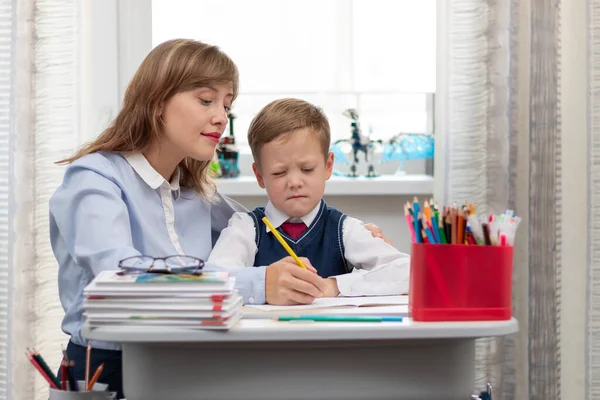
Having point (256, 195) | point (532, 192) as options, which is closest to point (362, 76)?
point (256, 195)

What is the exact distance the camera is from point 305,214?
5.26 ft

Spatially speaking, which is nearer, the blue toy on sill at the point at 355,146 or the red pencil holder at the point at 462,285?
the red pencil holder at the point at 462,285

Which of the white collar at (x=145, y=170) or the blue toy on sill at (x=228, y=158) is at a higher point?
the blue toy on sill at (x=228, y=158)

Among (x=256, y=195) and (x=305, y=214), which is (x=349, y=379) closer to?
(x=305, y=214)

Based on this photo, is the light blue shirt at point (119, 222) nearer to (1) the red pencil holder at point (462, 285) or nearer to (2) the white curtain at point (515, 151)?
(1) the red pencil holder at point (462, 285)

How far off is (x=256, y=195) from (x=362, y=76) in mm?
538

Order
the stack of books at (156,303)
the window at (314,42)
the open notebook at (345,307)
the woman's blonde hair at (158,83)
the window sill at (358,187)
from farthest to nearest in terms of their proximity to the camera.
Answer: the window at (314,42) → the window sill at (358,187) → the woman's blonde hair at (158,83) → the open notebook at (345,307) → the stack of books at (156,303)

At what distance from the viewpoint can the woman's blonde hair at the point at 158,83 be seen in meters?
Result: 1.54

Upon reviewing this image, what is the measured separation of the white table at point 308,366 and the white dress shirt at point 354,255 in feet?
1.09

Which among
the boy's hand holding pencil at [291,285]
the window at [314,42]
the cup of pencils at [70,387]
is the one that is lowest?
the cup of pencils at [70,387]

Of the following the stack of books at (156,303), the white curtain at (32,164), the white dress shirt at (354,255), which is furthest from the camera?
the white curtain at (32,164)

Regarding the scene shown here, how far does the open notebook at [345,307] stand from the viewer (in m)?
1.13

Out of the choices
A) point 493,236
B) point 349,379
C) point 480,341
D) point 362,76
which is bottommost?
point 480,341

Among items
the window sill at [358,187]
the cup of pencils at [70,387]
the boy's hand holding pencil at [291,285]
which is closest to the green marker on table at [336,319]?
the boy's hand holding pencil at [291,285]
